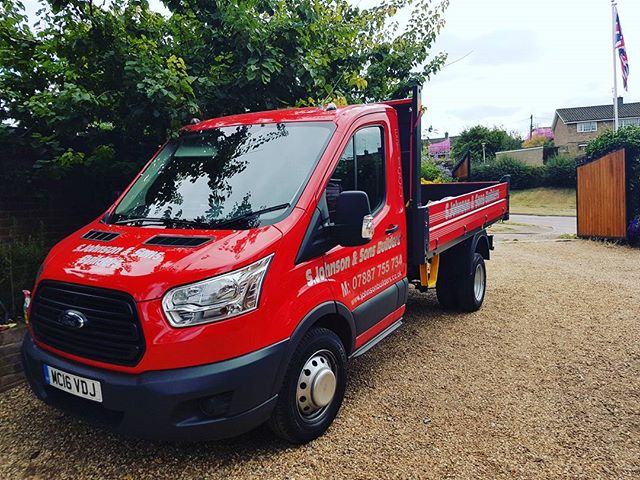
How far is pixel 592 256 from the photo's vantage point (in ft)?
35.3

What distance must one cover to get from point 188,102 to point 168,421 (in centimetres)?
310

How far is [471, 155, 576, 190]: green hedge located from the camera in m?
35.6

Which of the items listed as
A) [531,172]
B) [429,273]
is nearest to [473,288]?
[429,273]

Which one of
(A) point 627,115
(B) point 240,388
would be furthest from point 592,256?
(A) point 627,115

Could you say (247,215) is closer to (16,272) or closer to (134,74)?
(134,74)

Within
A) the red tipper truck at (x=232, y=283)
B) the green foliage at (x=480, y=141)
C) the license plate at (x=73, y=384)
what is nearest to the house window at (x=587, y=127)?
the green foliage at (x=480, y=141)

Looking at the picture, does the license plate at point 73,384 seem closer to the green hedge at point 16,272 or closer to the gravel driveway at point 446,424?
the gravel driveway at point 446,424

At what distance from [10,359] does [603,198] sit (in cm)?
1328

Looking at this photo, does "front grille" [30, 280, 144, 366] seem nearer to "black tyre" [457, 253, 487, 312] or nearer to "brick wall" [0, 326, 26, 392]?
"brick wall" [0, 326, 26, 392]

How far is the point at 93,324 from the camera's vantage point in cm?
273

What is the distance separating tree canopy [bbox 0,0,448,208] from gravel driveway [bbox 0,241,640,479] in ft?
8.35

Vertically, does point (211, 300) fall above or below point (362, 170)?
below

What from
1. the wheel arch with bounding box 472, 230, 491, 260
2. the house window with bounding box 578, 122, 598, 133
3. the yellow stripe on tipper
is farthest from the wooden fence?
the house window with bounding box 578, 122, 598, 133

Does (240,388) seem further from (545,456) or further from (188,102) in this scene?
(188,102)
